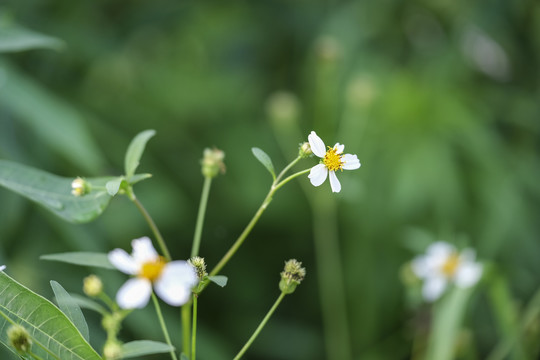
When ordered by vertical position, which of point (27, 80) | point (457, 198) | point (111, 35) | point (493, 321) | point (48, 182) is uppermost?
point (111, 35)

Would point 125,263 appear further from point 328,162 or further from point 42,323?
point 328,162

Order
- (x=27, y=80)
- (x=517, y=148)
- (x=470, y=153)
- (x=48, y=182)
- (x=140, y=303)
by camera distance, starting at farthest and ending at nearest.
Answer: (x=517, y=148), (x=470, y=153), (x=27, y=80), (x=48, y=182), (x=140, y=303)

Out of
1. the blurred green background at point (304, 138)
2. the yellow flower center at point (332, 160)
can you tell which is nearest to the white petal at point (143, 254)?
the yellow flower center at point (332, 160)

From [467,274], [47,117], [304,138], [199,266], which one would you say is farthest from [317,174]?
[304,138]

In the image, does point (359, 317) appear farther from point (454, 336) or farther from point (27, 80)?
point (27, 80)

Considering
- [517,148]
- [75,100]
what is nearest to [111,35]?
[75,100]

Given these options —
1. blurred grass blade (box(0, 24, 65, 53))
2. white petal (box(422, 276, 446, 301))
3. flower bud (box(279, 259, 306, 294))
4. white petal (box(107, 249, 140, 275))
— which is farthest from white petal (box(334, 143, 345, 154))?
white petal (box(422, 276, 446, 301))
